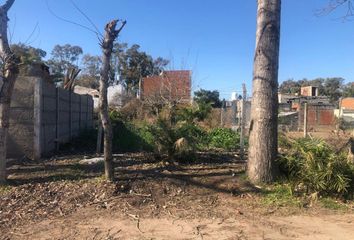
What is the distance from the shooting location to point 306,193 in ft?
22.8

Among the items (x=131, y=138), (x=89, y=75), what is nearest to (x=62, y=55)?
(x=89, y=75)

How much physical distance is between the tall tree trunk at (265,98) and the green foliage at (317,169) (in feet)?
1.15

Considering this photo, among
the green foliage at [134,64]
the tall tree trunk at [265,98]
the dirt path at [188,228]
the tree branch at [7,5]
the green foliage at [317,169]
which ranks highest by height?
the green foliage at [134,64]

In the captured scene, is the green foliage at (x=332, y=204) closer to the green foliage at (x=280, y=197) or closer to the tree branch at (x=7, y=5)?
the green foliage at (x=280, y=197)

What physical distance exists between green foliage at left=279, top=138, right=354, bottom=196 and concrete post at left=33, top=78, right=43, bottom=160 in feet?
18.4

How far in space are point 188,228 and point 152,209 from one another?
905 mm

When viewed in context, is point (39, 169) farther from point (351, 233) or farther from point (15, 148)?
point (351, 233)

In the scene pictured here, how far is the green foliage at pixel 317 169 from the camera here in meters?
6.86

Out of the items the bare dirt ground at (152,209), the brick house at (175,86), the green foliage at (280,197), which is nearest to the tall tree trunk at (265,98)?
the green foliage at (280,197)

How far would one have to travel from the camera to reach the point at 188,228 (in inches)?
211

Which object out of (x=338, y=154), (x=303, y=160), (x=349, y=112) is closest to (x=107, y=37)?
(x=303, y=160)

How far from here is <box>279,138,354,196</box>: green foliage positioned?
6859 millimetres

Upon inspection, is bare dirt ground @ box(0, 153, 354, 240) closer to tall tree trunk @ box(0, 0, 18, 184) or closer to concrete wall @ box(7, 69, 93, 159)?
tall tree trunk @ box(0, 0, 18, 184)

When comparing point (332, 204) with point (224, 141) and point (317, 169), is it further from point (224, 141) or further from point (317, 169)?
point (224, 141)
